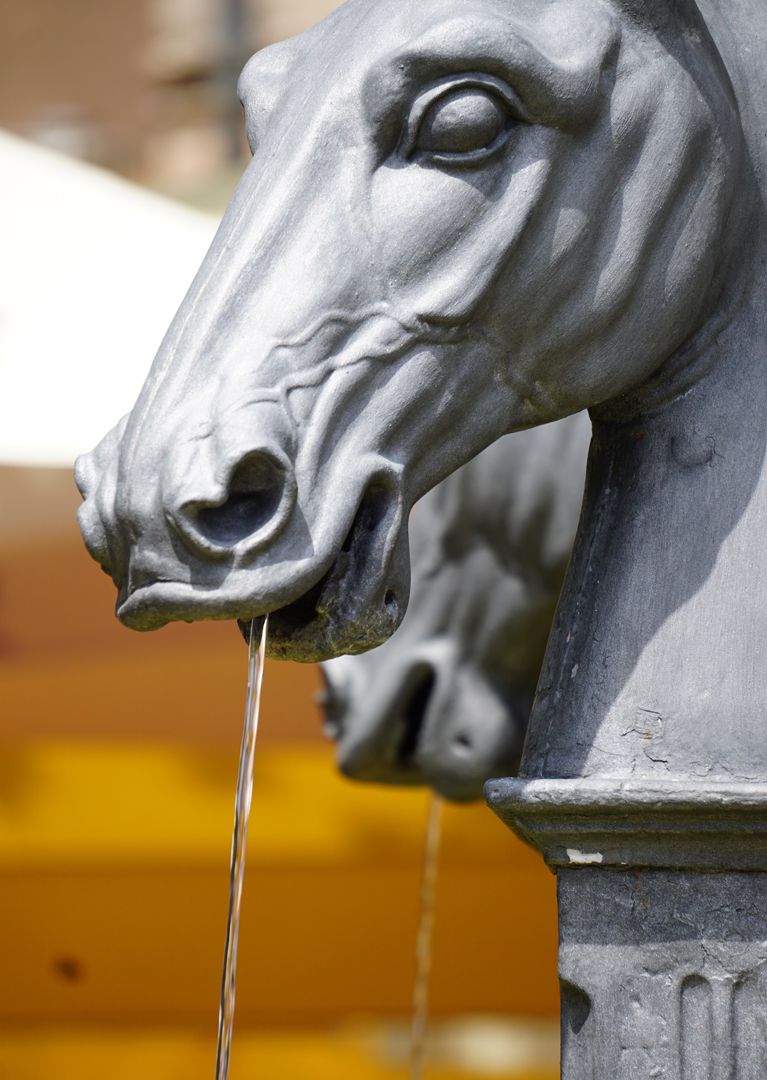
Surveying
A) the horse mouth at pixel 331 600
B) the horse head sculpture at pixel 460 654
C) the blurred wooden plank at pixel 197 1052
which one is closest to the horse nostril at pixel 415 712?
the horse head sculpture at pixel 460 654

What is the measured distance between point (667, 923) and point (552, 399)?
→ 30 cm

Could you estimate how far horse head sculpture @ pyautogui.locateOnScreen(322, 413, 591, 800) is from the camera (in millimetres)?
1669

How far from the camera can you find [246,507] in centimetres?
87

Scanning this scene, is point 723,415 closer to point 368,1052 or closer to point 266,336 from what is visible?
point 266,336

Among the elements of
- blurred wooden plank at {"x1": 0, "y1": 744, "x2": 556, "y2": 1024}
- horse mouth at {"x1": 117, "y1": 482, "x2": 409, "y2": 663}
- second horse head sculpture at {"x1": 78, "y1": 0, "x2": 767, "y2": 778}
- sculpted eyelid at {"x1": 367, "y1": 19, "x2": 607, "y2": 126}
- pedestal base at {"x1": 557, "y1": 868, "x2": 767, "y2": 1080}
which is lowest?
pedestal base at {"x1": 557, "y1": 868, "x2": 767, "y2": 1080}

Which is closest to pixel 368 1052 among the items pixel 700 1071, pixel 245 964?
pixel 245 964

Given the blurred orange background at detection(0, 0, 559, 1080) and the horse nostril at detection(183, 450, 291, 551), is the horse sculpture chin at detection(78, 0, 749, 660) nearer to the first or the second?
the horse nostril at detection(183, 450, 291, 551)

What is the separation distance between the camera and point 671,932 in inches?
37.2

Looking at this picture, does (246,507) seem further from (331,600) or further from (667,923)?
(667,923)

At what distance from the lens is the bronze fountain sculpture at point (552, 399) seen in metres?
0.88

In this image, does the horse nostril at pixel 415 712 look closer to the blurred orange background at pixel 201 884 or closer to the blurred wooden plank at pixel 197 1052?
the blurred orange background at pixel 201 884

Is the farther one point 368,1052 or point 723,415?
point 368,1052

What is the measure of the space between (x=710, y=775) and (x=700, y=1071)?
0.16m

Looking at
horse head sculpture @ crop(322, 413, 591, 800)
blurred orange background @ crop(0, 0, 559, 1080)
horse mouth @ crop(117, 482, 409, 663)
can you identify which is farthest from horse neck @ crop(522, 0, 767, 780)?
blurred orange background @ crop(0, 0, 559, 1080)
